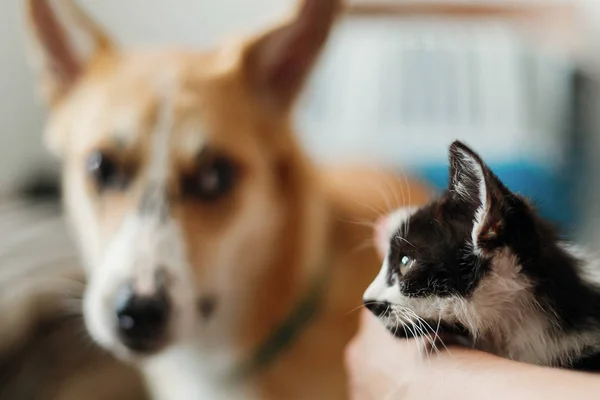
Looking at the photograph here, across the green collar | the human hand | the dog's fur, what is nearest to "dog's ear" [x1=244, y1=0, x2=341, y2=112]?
the dog's fur

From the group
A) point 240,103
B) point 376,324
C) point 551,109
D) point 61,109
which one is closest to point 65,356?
point 61,109

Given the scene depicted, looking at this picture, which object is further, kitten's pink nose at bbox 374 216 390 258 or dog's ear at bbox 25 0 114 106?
dog's ear at bbox 25 0 114 106

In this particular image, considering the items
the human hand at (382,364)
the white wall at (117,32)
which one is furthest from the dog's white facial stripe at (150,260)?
the white wall at (117,32)

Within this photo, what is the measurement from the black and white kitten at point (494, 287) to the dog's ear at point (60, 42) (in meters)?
0.58

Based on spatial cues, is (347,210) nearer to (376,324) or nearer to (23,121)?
(376,324)

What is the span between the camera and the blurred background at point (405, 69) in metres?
1.09

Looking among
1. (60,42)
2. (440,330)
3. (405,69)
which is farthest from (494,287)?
(405,69)

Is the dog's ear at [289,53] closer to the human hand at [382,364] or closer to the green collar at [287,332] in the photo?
the green collar at [287,332]

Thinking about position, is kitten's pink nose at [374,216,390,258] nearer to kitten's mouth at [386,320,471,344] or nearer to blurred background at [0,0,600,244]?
kitten's mouth at [386,320,471,344]

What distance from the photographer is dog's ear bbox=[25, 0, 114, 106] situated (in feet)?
2.39

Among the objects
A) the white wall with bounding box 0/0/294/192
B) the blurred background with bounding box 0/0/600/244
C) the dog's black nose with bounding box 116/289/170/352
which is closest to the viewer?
the dog's black nose with bounding box 116/289/170/352

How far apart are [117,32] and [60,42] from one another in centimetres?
71

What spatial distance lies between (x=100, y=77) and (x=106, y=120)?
89 millimetres

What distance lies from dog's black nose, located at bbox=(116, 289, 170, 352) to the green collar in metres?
0.17
